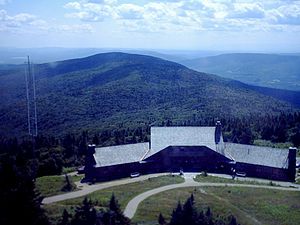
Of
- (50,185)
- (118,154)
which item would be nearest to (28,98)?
(118,154)

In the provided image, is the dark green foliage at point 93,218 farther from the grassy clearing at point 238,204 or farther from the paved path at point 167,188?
the paved path at point 167,188

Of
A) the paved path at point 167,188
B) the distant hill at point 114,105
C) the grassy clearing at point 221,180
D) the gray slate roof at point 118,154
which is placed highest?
the gray slate roof at point 118,154

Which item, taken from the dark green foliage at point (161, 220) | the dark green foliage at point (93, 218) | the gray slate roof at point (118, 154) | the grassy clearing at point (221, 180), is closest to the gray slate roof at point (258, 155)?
the grassy clearing at point (221, 180)

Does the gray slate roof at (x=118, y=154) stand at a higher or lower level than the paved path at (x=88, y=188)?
higher

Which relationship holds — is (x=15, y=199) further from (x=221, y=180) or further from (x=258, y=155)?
(x=258, y=155)

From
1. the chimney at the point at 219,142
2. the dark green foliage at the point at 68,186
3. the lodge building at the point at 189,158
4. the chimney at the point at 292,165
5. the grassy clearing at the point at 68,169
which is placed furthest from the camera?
the grassy clearing at the point at 68,169

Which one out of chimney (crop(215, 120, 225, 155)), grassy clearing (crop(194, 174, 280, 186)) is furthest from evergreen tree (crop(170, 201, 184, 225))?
chimney (crop(215, 120, 225, 155))

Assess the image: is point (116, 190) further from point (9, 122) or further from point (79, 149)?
point (9, 122)

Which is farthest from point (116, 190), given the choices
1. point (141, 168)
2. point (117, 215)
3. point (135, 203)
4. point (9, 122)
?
point (9, 122)
